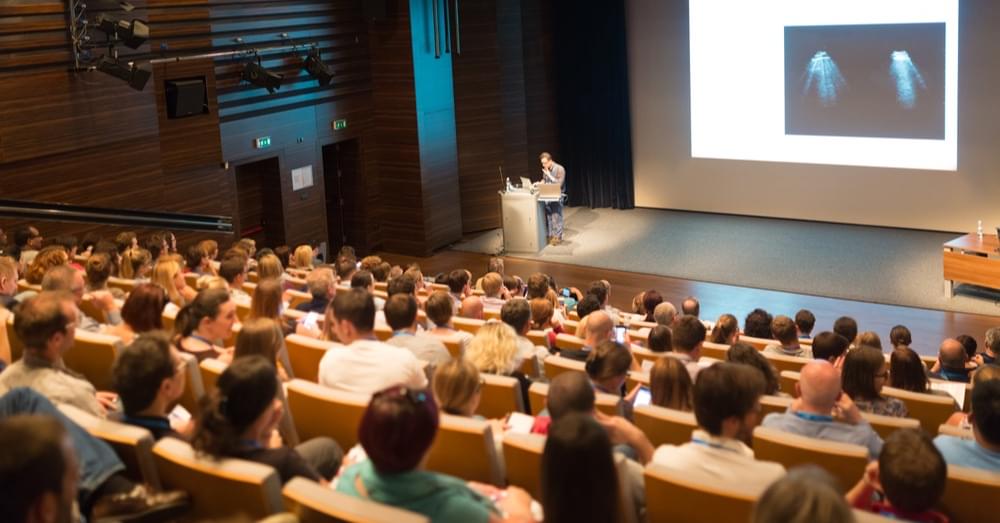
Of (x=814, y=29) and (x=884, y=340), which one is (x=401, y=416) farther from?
(x=814, y=29)

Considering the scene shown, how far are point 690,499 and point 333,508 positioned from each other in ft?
3.50

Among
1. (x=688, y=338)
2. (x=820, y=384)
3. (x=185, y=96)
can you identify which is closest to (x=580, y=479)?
(x=820, y=384)

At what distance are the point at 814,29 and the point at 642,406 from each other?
35.2ft

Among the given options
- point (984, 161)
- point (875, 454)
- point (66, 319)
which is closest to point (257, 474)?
point (66, 319)

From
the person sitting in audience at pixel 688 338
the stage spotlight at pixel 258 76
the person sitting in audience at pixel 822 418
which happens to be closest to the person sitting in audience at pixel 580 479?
the person sitting in audience at pixel 822 418

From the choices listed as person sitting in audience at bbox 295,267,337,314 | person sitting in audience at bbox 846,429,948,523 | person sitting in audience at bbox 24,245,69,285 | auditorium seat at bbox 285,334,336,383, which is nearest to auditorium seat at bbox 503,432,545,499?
person sitting in audience at bbox 846,429,948,523

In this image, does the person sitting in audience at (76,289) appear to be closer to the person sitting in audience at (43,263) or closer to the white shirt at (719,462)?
the person sitting in audience at (43,263)

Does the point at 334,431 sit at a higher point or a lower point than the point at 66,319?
lower

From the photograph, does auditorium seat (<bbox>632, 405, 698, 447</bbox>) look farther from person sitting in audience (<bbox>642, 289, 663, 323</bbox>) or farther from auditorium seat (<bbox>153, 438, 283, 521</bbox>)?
person sitting in audience (<bbox>642, 289, 663, 323</bbox>)

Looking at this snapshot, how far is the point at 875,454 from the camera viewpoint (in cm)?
421

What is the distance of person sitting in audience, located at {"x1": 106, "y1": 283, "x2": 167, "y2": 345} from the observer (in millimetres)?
5078

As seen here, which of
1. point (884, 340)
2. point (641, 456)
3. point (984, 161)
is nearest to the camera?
point (641, 456)

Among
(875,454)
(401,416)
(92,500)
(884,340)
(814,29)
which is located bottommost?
(884,340)

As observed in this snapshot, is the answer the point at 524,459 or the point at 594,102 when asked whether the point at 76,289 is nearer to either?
the point at 524,459
